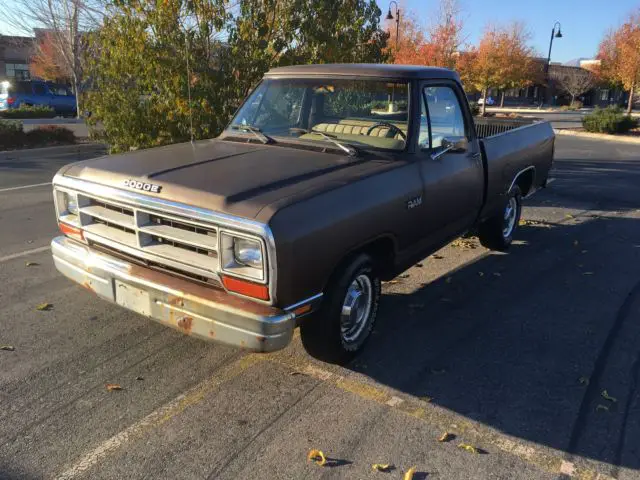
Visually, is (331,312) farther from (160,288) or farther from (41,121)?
(41,121)

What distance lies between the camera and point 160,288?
10.3 ft

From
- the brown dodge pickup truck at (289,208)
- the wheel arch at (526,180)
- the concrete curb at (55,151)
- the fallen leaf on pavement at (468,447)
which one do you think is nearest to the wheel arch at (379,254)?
the brown dodge pickup truck at (289,208)

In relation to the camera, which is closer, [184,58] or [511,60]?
[184,58]

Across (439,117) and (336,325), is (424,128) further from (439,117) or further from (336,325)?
(336,325)

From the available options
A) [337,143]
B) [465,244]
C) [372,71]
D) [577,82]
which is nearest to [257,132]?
[337,143]

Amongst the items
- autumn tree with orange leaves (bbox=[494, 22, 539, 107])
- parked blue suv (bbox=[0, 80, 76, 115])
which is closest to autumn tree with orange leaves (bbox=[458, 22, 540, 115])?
autumn tree with orange leaves (bbox=[494, 22, 539, 107])

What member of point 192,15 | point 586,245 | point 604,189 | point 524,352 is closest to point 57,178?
point 524,352

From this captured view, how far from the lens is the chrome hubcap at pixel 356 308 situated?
11.7 ft

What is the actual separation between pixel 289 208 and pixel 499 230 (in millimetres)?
4008

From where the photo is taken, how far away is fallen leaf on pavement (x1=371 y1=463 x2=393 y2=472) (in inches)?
109

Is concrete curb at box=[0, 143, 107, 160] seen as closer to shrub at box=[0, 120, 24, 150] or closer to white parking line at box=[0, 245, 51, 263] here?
shrub at box=[0, 120, 24, 150]

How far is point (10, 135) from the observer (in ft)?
47.0

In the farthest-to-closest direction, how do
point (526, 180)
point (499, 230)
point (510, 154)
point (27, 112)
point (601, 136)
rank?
point (27, 112) → point (601, 136) → point (526, 180) → point (499, 230) → point (510, 154)

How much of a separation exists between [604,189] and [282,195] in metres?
9.65
